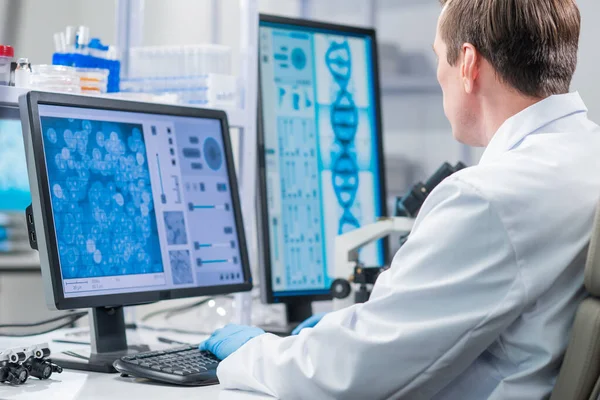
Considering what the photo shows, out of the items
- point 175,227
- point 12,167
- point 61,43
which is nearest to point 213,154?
point 175,227

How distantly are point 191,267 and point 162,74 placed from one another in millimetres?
659

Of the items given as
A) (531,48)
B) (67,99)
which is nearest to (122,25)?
(67,99)

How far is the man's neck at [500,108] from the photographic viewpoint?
1.29m

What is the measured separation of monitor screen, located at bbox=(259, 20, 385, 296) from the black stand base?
0.71m

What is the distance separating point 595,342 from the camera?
1091mm

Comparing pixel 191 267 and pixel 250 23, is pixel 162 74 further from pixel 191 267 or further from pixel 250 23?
pixel 191 267

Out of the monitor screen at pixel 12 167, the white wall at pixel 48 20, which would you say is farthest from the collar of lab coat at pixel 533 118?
the white wall at pixel 48 20

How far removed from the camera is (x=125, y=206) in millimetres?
1554

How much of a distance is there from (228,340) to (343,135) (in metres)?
1.01

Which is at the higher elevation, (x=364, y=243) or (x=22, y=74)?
(x=22, y=74)

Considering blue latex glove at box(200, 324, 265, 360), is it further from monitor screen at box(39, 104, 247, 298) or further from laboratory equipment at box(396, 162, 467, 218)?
laboratory equipment at box(396, 162, 467, 218)

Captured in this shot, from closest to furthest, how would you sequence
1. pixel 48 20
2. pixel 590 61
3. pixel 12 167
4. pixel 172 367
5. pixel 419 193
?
pixel 172 367
pixel 419 193
pixel 590 61
pixel 12 167
pixel 48 20

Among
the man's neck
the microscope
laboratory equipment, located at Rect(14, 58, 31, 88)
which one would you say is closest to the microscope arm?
the microscope

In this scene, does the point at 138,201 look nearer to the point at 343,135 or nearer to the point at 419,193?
the point at 419,193
